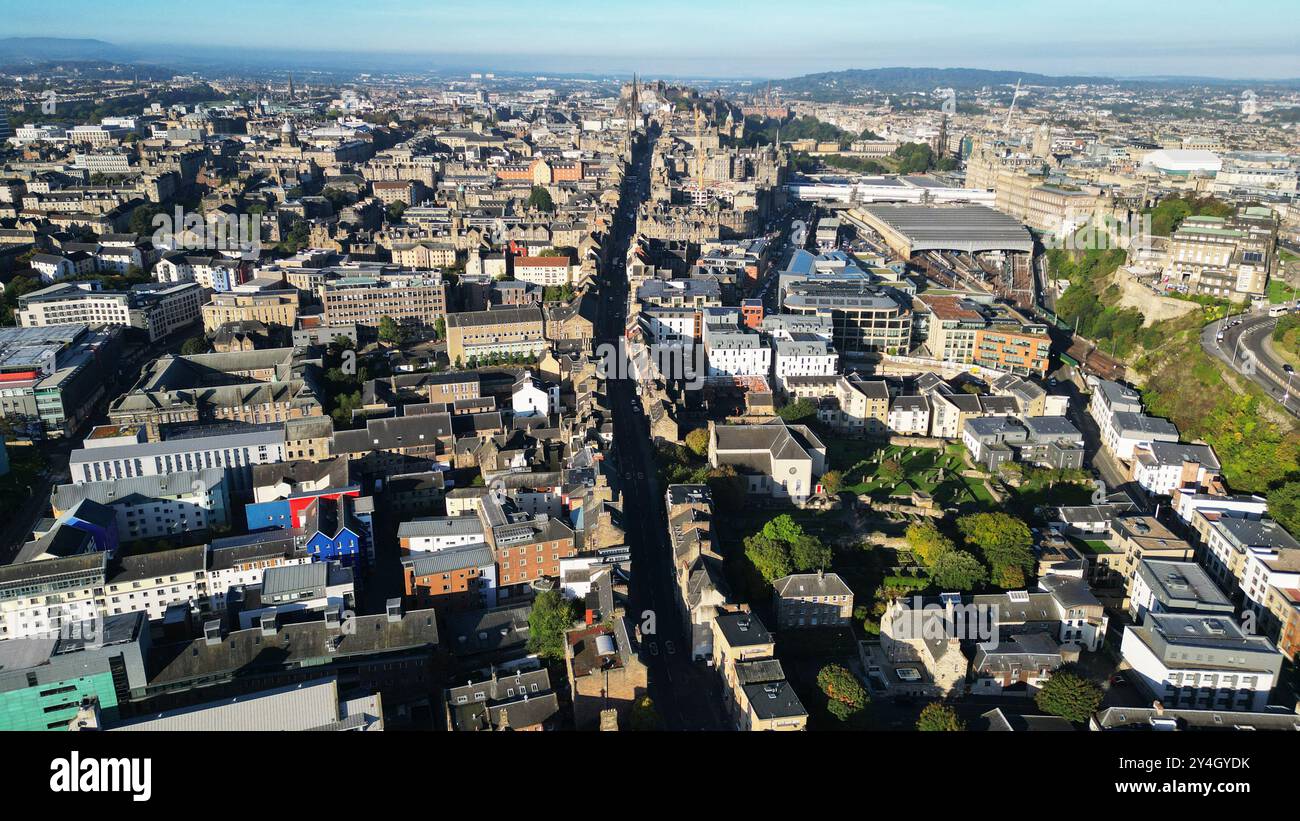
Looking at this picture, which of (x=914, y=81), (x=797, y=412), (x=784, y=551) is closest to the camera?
(x=784, y=551)

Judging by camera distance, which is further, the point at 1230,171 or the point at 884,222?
the point at 1230,171

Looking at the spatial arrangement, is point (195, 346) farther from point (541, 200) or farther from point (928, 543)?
point (928, 543)

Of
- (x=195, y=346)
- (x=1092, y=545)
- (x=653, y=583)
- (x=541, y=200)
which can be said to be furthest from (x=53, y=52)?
(x=1092, y=545)

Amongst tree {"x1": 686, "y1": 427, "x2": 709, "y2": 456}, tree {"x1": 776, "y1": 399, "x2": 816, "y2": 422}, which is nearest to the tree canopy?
tree {"x1": 686, "y1": 427, "x2": 709, "y2": 456}

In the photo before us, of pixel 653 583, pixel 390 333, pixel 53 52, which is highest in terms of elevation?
pixel 53 52

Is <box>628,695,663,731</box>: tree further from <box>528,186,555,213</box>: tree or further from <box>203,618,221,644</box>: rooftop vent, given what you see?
<box>528,186,555,213</box>: tree
